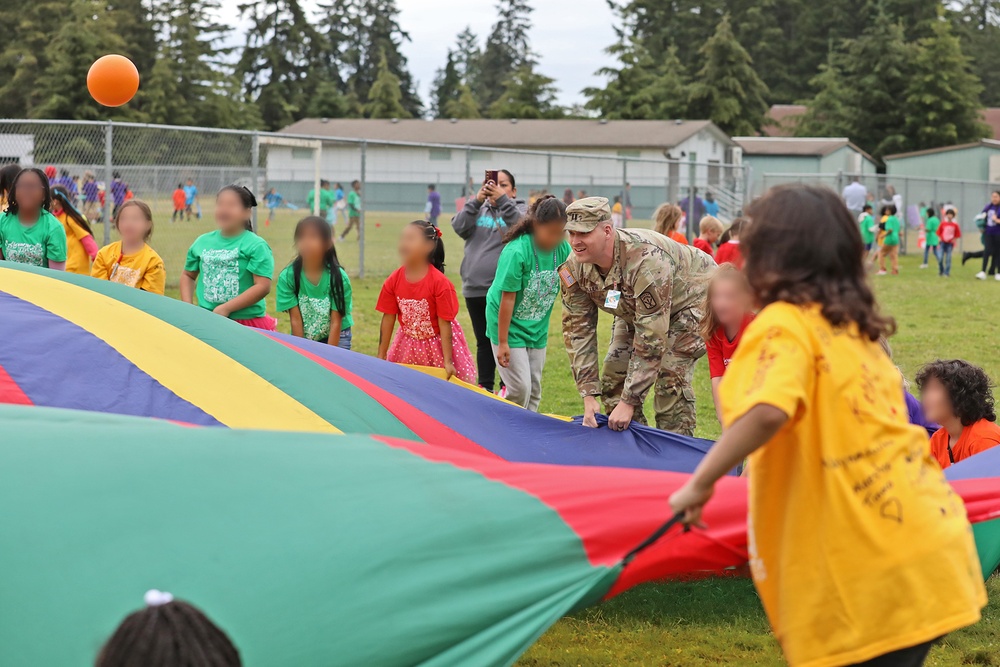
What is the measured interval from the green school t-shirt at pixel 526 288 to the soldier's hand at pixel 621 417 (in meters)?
1.55

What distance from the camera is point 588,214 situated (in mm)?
4809

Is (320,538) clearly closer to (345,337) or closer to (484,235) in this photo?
(345,337)

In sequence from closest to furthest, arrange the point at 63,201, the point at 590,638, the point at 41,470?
the point at 41,470 → the point at 590,638 → the point at 63,201

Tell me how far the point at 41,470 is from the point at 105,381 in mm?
1311

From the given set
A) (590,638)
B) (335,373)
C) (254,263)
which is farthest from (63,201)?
(590,638)

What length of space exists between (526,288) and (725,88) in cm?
4905

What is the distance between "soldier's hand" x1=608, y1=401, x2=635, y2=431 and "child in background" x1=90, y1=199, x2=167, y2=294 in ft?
9.91

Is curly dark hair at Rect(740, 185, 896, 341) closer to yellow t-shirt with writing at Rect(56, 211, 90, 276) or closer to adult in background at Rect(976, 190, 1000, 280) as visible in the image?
yellow t-shirt with writing at Rect(56, 211, 90, 276)

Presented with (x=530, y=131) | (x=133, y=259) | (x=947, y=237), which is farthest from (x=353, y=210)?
(x=530, y=131)

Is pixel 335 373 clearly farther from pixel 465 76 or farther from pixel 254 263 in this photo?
pixel 465 76

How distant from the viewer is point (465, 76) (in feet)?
322

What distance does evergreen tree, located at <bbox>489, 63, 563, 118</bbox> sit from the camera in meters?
56.8

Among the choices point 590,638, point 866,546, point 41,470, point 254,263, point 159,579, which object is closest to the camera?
point 866,546

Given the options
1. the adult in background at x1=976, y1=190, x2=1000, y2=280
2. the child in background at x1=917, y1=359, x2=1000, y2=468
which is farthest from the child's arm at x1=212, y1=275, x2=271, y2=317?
the adult in background at x1=976, y1=190, x2=1000, y2=280
